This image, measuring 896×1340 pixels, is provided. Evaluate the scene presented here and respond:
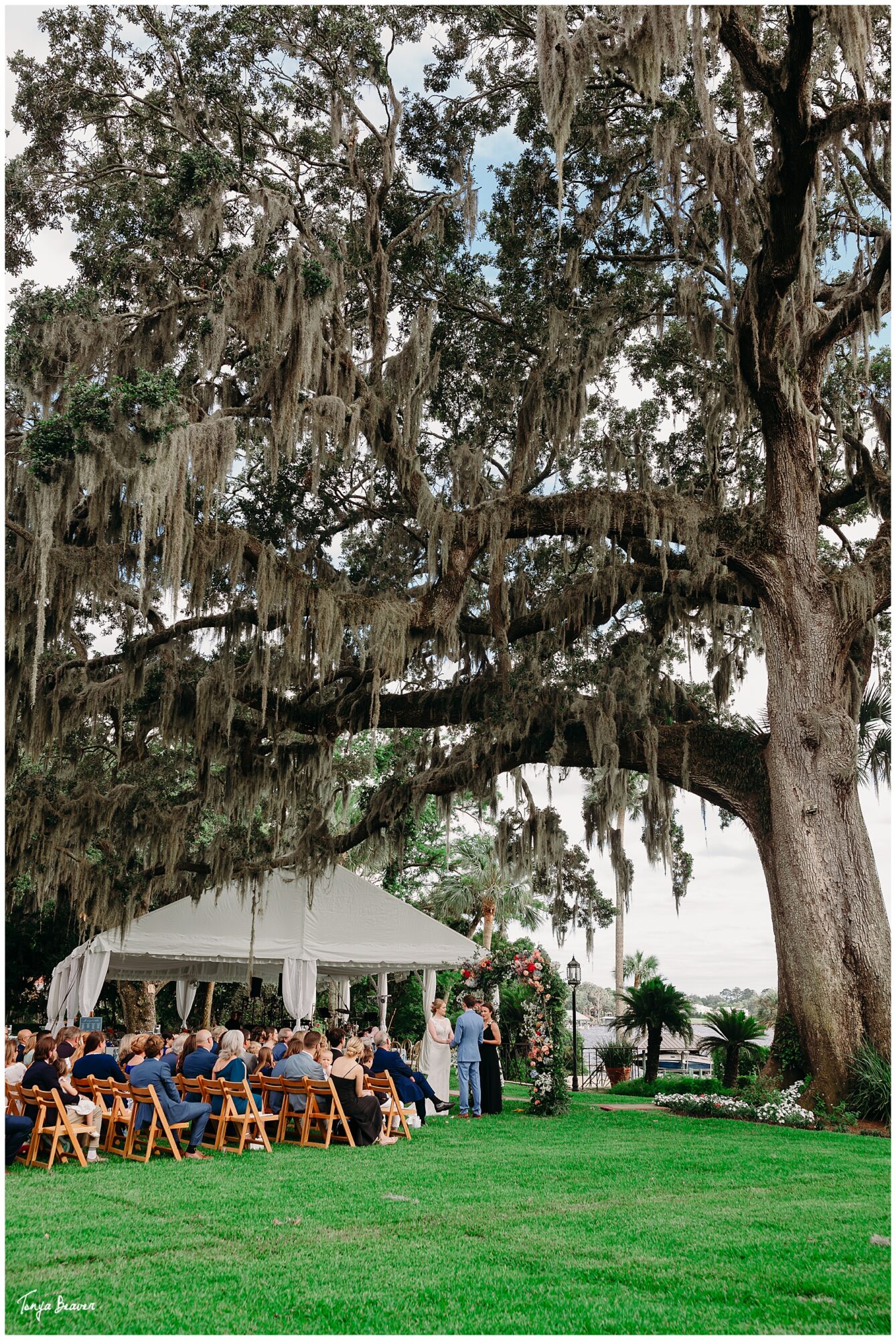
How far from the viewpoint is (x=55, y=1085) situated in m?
7.41

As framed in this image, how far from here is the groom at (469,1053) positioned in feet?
36.7

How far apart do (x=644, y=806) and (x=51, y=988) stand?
9.98 meters

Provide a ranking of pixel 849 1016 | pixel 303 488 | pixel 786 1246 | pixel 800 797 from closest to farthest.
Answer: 1. pixel 786 1246
2. pixel 849 1016
3. pixel 800 797
4. pixel 303 488

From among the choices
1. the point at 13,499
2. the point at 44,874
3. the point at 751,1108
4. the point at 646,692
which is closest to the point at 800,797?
the point at 646,692

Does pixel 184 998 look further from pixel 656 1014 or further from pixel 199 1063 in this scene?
pixel 199 1063

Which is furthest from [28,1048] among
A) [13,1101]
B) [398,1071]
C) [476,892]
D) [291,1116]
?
[476,892]

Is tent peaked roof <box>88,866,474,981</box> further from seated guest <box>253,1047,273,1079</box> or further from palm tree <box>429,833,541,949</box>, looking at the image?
palm tree <box>429,833,541,949</box>

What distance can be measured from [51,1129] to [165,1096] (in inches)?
35.0

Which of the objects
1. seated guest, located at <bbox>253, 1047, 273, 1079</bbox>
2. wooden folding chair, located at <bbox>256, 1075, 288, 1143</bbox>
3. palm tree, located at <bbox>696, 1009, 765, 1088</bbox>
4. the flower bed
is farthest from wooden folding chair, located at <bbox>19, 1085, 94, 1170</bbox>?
palm tree, located at <bbox>696, 1009, 765, 1088</bbox>

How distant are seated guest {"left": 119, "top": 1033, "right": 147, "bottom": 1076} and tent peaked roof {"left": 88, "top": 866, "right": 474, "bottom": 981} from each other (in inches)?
183

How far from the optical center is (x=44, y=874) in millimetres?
14188

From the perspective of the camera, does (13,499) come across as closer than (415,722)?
Yes

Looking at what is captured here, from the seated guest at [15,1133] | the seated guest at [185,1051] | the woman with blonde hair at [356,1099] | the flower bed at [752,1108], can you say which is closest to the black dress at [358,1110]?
the woman with blonde hair at [356,1099]

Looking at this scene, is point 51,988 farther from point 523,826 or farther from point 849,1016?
point 849,1016
